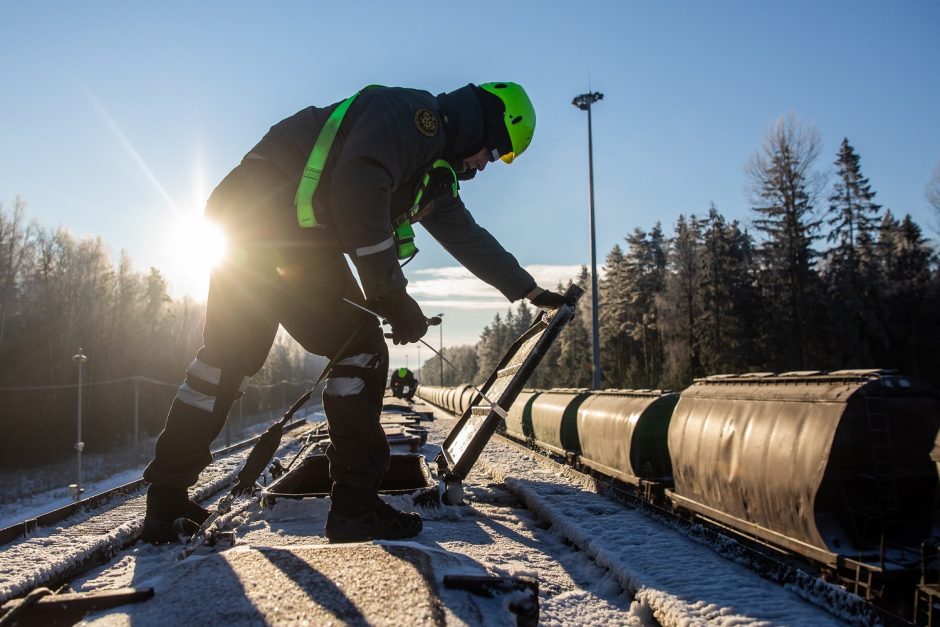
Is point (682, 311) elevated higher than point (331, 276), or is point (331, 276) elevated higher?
point (682, 311)

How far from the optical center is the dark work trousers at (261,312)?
2.81 m

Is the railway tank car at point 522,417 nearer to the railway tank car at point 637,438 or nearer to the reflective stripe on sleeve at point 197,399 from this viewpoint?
the railway tank car at point 637,438

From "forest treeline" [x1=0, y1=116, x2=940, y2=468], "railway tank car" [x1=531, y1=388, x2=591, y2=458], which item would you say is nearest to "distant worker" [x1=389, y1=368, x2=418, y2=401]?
"forest treeline" [x1=0, y1=116, x2=940, y2=468]

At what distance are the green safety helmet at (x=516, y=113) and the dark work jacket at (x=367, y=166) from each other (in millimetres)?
415

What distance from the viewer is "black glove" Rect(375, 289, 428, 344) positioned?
2.77 metres

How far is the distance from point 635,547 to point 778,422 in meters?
3.41

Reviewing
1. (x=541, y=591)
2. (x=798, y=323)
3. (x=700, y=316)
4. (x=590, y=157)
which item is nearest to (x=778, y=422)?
(x=541, y=591)

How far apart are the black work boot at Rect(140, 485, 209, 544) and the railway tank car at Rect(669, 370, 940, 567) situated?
13.9 feet

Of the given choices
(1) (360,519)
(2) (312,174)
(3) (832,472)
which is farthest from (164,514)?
(3) (832,472)

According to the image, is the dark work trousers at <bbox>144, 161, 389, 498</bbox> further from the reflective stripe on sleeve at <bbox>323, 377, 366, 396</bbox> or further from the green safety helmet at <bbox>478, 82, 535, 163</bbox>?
the green safety helmet at <bbox>478, 82, 535, 163</bbox>

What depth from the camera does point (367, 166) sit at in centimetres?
258

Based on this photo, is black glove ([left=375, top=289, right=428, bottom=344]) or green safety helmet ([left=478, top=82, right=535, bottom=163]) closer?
black glove ([left=375, top=289, right=428, bottom=344])

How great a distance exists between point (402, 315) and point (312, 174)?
73 cm

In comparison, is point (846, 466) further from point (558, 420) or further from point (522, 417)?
point (522, 417)
